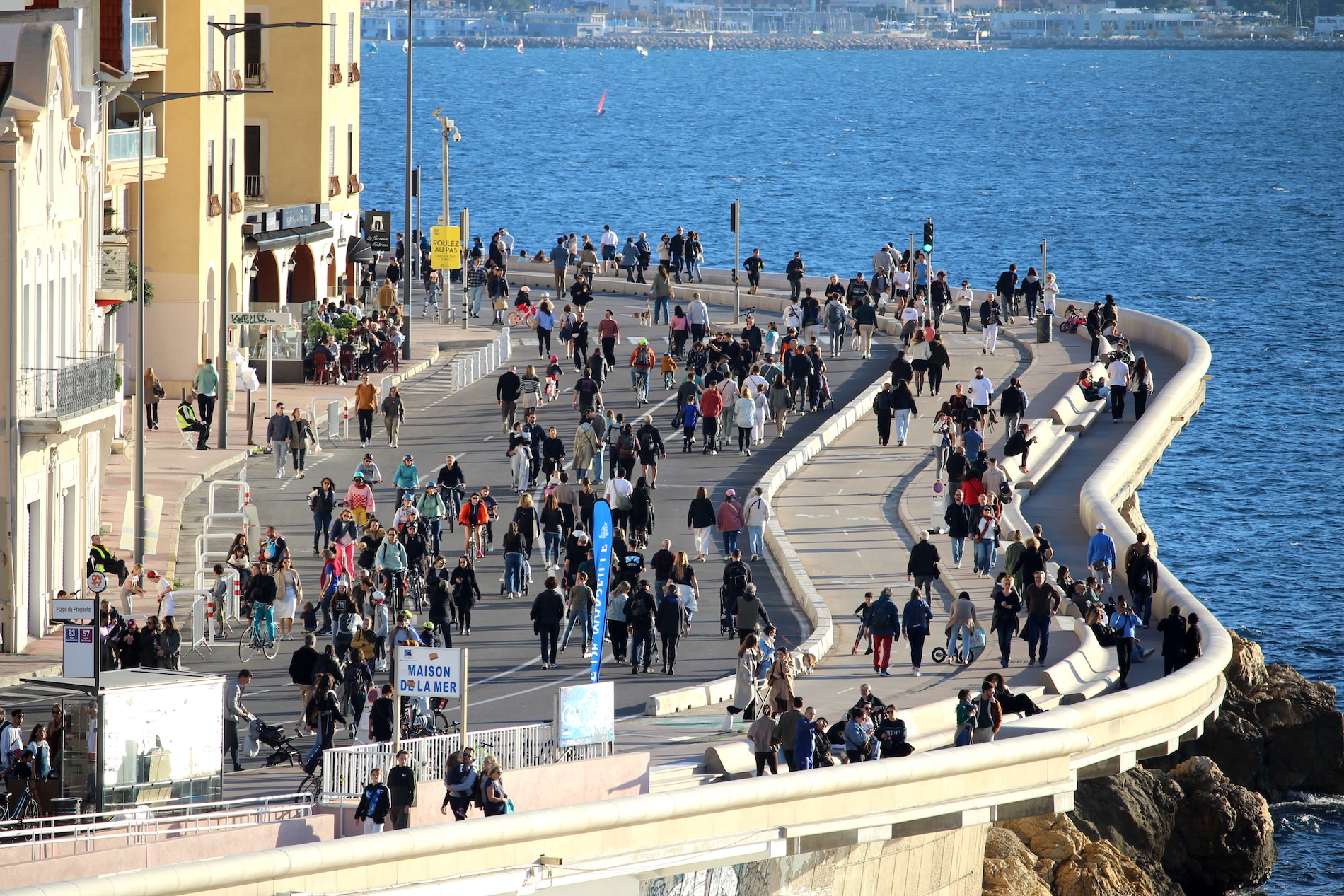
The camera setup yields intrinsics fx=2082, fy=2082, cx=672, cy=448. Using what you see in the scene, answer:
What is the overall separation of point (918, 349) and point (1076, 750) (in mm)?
23517

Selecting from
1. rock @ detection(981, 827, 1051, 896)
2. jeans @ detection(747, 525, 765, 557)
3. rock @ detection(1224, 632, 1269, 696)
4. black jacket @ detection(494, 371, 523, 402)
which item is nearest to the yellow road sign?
black jacket @ detection(494, 371, 523, 402)

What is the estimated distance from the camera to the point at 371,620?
90.7 feet

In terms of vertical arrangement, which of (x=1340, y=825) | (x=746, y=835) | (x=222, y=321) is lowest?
(x=1340, y=825)

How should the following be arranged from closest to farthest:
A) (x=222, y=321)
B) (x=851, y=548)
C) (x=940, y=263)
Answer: (x=851, y=548) < (x=222, y=321) < (x=940, y=263)

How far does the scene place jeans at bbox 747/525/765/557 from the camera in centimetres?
3231

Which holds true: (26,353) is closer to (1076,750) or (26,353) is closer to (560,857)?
(560,857)

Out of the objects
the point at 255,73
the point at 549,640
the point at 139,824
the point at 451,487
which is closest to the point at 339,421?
the point at 451,487

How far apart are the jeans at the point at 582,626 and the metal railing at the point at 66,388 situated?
7.58 m

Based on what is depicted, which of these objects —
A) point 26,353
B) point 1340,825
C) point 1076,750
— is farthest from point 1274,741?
point 26,353

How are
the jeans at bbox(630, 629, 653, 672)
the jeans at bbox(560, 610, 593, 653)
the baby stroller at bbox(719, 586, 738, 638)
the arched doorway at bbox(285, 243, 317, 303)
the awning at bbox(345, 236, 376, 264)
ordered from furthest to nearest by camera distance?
the awning at bbox(345, 236, 376, 264)
the arched doorway at bbox(285, 243, 317, 303)
the baby stroller at bbox(719, 586, 738, 638)
the jeans at bbox(560, 610, 593, 653)
the jeans at bbox(630, 629, 653, 672)

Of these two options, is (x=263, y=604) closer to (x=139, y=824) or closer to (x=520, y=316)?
(x=139, y=824)

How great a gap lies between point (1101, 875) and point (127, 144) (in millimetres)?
24203

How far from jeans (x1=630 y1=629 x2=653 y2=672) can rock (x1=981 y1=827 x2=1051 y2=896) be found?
15.9 feet

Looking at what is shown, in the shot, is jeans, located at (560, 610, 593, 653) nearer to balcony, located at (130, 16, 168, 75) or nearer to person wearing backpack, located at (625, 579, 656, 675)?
person wearing backpack, located at (625, 579, 656, 675)
